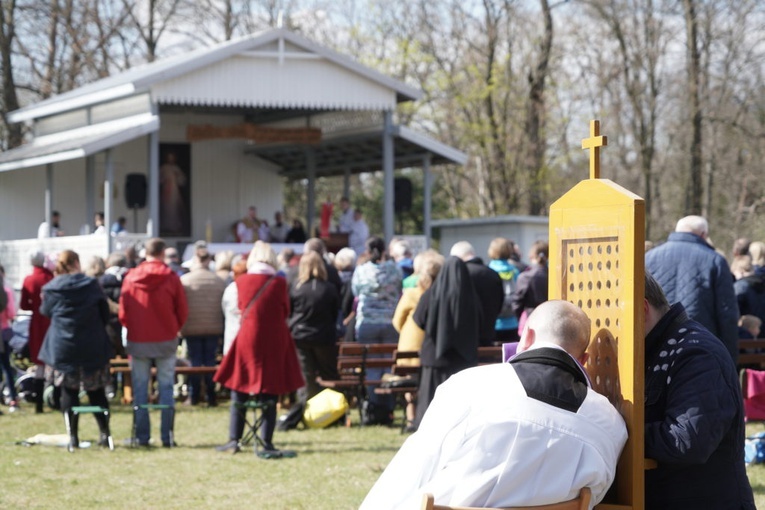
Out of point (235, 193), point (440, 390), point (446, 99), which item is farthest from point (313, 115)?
point (440, 390)

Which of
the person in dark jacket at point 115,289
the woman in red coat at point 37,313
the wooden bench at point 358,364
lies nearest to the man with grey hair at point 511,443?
the wooden bench at point 358,364

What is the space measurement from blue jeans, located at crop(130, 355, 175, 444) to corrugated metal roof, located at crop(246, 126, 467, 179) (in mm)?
15709

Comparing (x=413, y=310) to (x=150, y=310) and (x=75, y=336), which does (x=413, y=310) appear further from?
(x=75, y=336)

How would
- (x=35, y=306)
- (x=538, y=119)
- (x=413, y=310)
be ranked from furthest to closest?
(x=538, y=119), (x=35, y=306), (x=413, y=310)

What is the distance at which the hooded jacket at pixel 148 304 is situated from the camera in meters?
11.1

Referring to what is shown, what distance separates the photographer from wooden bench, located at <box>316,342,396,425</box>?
1269 centimetres

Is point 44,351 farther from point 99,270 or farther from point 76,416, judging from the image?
point 99,270

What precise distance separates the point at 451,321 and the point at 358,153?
19855 millimetres

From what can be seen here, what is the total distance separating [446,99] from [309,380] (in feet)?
86.9

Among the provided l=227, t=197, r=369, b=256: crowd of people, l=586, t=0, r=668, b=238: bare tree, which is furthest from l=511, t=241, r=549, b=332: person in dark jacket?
l=586, t=0, r=668, b=238: bare tree

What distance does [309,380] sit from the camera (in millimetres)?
13297

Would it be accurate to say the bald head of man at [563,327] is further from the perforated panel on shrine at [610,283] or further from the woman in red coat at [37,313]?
the woman in red coat at [37,313]

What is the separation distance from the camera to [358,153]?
30.1 meters

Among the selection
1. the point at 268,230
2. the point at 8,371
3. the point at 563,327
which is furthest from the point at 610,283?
the point at 268,230
